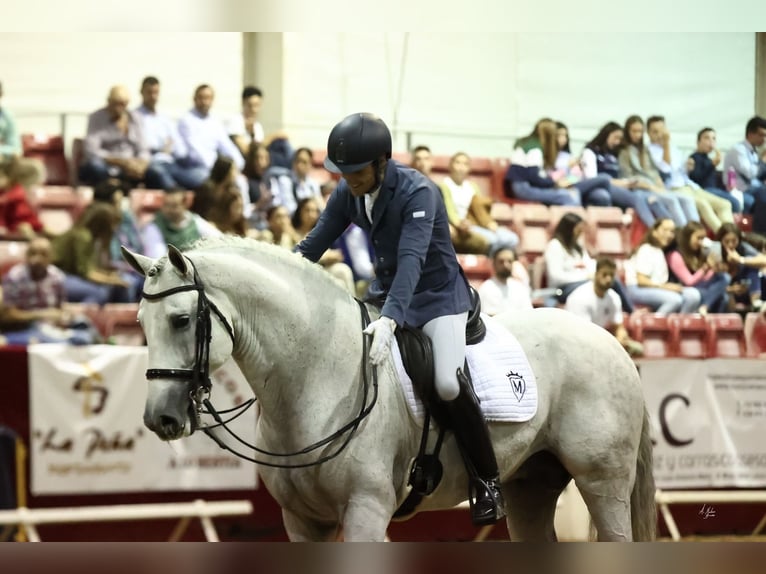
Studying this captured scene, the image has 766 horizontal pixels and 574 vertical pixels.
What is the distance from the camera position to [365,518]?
337 cm

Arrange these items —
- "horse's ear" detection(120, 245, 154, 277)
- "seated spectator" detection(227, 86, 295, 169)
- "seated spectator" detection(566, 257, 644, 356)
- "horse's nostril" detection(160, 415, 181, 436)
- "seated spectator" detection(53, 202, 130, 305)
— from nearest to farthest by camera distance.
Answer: "horse's nostril" detection(160, 415, 181, 436)
"horse's ear" detection(120, 245, 154, 277)
"seated spectator" detection(53, 202, 130, 305)
"seated spectator" detection(566, 257, 644, 356)
"seated spectator" detection(227, 86, 295, 169)

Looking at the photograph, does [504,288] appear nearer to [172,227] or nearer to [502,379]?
[172,227]

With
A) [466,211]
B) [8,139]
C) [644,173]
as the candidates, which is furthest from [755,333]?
[8,139]

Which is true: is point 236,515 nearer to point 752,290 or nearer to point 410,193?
point 410,193

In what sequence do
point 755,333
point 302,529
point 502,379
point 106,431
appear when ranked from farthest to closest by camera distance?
point 755,333
point 106,431
point 502,379
point 302,529

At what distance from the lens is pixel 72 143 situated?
7.61 metres

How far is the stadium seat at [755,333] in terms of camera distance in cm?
803

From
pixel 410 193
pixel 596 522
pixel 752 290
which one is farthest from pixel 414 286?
pixel 752 290

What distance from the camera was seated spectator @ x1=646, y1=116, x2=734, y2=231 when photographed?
8.51 metres

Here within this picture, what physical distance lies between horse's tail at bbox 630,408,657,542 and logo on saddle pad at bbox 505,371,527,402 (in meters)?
0.66

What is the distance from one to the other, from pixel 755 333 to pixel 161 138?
437 cm

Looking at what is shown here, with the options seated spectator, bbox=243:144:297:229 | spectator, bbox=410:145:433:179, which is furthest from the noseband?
spectator, bbox=410:145:433:179

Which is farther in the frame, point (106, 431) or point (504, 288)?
point (504, 288)

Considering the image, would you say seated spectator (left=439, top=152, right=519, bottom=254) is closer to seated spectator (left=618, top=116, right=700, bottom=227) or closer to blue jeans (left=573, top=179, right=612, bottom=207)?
blue jeans (left=573, top=179, right=612, bottom=207)
